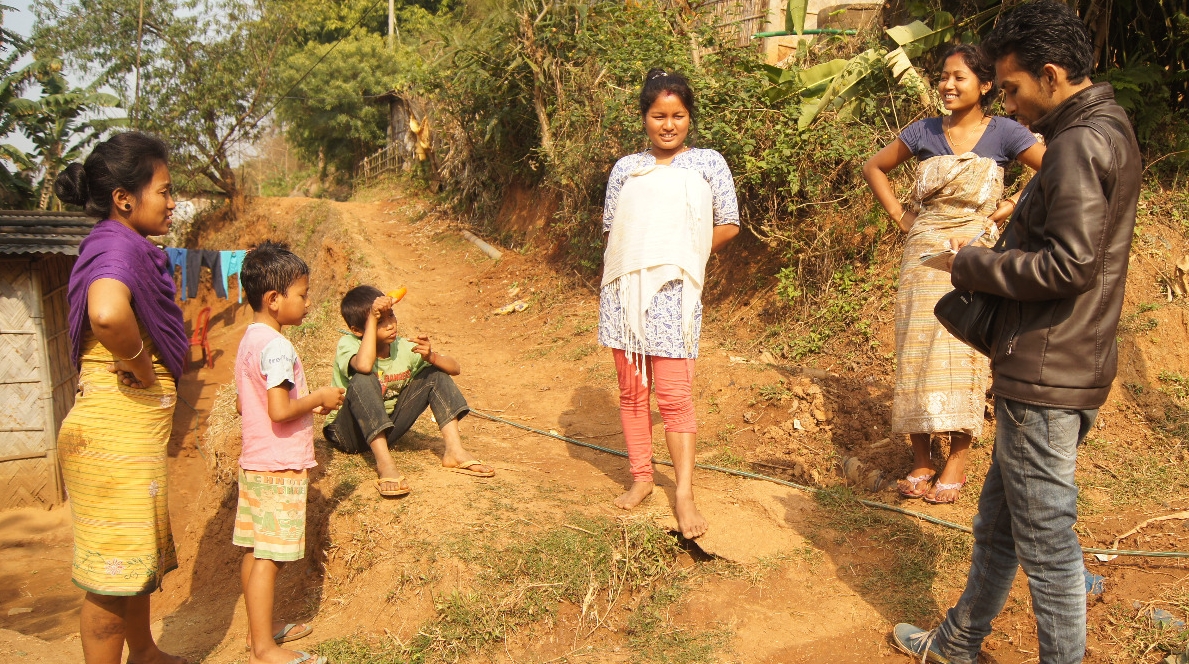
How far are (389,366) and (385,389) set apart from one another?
14 centimetres

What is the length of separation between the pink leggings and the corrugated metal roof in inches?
217

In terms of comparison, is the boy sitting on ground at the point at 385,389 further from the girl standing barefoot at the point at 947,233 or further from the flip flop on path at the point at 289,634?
the girl standing barefoot at the point at 947,233

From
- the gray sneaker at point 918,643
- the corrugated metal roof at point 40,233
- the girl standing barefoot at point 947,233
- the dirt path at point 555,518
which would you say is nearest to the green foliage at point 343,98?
the corrugated metal roof at point 40,233

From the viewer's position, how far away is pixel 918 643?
277 cm

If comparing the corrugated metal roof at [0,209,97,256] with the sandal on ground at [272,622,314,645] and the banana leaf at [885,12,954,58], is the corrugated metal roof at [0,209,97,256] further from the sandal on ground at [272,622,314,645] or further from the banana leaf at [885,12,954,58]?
the banana leaf at [885,12,954,58]

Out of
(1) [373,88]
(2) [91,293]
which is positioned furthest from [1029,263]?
(1) [373,88]

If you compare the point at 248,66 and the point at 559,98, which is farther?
the point at 248,66

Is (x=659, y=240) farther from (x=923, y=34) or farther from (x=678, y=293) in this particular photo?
(x=923, y=34)

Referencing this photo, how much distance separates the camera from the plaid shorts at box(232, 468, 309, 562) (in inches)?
121

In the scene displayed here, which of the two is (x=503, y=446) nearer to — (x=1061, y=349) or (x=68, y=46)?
(x=1061, y=349)

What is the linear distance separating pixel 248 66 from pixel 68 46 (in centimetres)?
349

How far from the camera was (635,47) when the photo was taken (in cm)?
819

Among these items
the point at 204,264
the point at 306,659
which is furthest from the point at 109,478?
the point at 204,264

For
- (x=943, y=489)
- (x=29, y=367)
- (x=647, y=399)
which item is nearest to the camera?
(x=647, y=399)
